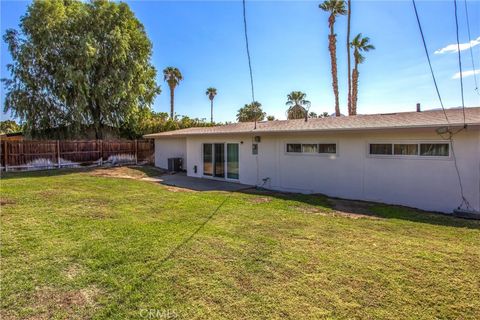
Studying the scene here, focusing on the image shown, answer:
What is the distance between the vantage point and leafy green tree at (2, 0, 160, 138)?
2022 cm

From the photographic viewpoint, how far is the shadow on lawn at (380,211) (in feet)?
23.5

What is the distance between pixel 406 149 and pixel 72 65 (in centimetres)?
2086

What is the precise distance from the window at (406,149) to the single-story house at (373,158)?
26mm

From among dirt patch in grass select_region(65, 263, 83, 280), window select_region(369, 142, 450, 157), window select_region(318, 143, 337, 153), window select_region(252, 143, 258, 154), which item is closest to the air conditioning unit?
window select_region(252, 143, 258, 154)

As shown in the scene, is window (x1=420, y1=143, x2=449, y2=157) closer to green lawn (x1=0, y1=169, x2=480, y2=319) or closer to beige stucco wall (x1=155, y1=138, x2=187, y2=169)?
green lawn (x1=0, y1=169, x2=480, y2=319)

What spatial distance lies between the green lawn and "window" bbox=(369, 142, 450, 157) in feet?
6.45

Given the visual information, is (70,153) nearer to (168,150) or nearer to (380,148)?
(168,150)

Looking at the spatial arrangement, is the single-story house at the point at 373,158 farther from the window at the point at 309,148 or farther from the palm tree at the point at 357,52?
the palm tree at the point at 357,52

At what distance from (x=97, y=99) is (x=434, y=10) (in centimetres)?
2095

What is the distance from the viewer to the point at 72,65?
20578 mm

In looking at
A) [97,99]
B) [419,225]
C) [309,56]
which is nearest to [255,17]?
[309,56]

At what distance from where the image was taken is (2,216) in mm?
6719

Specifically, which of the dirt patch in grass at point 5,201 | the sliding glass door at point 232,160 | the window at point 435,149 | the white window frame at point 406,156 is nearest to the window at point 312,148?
the white window frame at point 406,156

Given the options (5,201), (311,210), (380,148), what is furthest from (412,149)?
(5,201)
